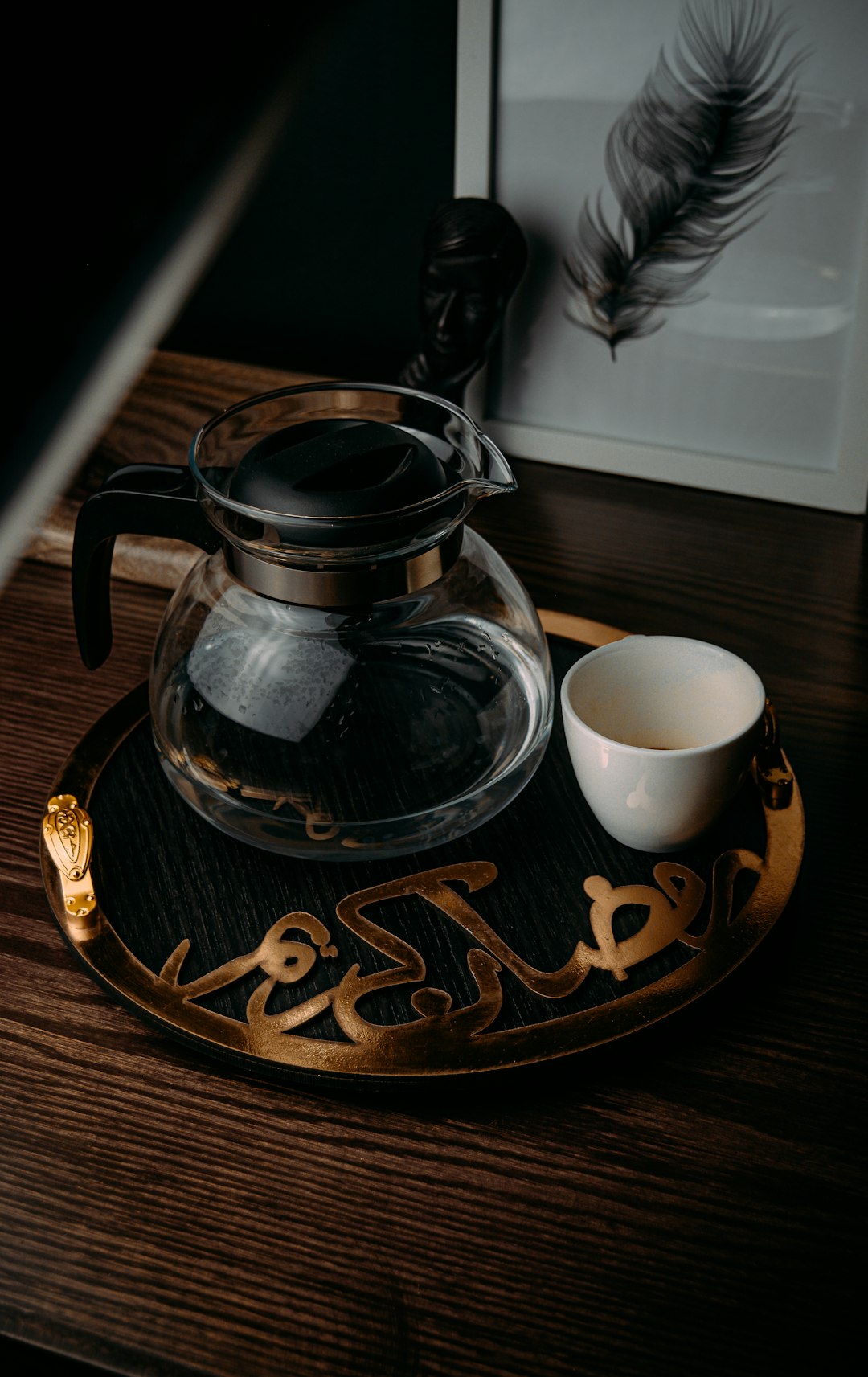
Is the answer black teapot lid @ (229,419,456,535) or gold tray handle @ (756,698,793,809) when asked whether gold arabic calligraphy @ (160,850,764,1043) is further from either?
black teapot lid @ (229,419,456,535)

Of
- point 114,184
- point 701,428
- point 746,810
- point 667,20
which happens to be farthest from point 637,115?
point 746,810

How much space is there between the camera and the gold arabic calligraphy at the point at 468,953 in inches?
18.7

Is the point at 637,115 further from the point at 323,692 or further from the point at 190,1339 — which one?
the point at 190,1339

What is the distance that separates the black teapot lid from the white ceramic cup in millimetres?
126

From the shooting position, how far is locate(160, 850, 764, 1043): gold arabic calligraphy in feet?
1.55

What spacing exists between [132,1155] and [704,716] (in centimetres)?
33

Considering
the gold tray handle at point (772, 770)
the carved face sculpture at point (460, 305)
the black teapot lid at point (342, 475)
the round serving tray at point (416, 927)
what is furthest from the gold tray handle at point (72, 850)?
the carved face sculpture at point (460, 305)

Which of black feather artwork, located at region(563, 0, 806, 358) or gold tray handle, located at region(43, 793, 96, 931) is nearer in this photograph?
gold tray handle, located at region(43, 793, 96, 931)

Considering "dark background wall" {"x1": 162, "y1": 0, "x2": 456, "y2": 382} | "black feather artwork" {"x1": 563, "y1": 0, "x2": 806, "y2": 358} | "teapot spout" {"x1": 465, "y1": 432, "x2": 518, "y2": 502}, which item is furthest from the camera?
"dark background wall" {"x1": 162, "y1": 0, "x2": 456, "y2": 382}

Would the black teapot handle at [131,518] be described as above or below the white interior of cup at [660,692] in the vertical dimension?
above

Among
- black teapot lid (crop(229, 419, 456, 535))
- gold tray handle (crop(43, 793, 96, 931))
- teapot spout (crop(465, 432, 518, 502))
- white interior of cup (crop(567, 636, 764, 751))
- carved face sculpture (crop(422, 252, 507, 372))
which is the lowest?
gold tray handle (crop(43, 793, 96, 931))

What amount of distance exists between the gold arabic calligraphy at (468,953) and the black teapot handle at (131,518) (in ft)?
0.58

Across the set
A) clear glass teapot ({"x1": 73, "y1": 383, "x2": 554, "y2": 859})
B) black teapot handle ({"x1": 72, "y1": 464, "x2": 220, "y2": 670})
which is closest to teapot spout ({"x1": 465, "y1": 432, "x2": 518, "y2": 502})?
clear glass teapot ({"x1": 73, "y1": 383, "x2": 554, "y2": 859})

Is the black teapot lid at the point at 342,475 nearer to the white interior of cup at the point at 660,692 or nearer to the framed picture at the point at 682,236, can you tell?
the white interior of cup at the point at 660,692
